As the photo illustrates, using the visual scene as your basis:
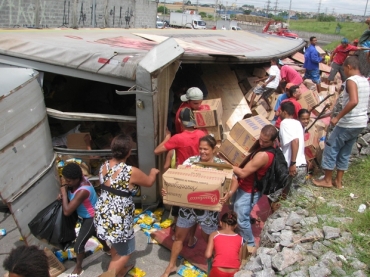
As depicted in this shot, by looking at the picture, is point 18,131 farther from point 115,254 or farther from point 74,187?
point 115,254

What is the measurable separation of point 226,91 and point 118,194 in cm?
455

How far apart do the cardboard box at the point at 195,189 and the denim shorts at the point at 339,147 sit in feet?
6.30

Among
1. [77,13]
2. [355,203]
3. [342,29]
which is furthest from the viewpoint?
[342,29]

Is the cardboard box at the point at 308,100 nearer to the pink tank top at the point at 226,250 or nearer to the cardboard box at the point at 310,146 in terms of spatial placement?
the cardboard box at the point at 310,146

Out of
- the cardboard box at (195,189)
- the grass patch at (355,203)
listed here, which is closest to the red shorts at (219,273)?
the cardboard box at (195,189)

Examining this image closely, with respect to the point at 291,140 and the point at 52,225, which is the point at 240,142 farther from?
the point at 52,225

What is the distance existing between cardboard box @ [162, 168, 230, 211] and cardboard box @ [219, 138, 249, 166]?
867mm

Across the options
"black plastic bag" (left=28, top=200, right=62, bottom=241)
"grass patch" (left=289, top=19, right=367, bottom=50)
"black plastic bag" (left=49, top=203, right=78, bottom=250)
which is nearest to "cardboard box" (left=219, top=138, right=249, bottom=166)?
"black plastic bag" (left=49, top=203, right=78, bottom=250)

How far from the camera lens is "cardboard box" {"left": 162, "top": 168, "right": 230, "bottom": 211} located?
352 cm

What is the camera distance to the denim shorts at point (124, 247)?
365cm

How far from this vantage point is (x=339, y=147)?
4.78 meters

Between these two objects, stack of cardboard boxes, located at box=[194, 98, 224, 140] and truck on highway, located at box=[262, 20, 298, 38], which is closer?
stack of cardboard boxes, located at box=[194, 98, 224, 140]

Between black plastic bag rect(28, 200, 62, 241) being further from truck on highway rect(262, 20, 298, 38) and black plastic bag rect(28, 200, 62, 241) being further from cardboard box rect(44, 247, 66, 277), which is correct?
truck on highway rect(262, 20, 298, 38)

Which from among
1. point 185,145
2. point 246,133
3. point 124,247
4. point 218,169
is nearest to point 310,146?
point 246,133
